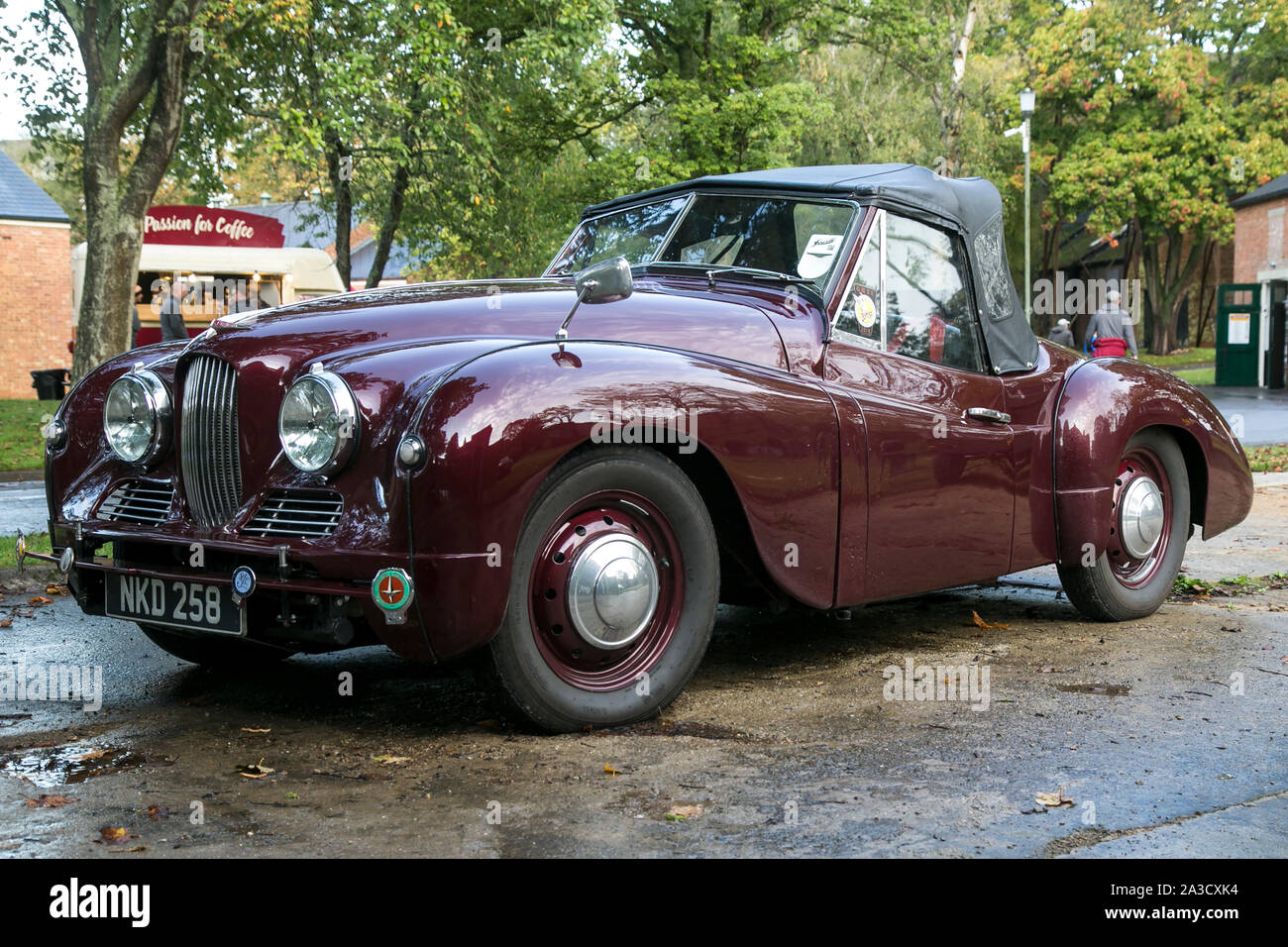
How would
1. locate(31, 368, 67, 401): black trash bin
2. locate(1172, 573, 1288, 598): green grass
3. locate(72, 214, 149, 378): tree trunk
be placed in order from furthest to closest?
1. locate(31, 368, 67, 401): black trash bin
2. locate(72, 214, 149, 378): tree trunk
3. locate(1172, 573, 1288, 598): green grass

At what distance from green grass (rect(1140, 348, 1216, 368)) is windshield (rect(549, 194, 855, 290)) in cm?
3160

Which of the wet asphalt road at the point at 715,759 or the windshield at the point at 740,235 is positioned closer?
the wet asphalt road at the point at 715,759

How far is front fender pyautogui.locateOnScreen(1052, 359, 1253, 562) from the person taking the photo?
5551 millimetres

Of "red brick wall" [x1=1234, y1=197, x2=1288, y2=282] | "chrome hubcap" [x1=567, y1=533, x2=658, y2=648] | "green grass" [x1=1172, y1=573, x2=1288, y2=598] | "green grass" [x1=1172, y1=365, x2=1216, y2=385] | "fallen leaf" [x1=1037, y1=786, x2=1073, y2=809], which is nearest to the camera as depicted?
"fallen leaf" [x1=1037, y1=786, x2=1073, y2=809]

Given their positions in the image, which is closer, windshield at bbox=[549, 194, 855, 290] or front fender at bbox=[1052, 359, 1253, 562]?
windshield at bbox=[549, 194, 855, 290]

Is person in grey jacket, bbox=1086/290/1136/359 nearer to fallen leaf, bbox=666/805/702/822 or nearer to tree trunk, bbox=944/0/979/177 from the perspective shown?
tree trunk, bbox=944/0/979/177

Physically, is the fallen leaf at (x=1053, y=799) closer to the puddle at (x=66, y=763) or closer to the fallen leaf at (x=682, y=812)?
the fallen leaf at (x=682, y=812)

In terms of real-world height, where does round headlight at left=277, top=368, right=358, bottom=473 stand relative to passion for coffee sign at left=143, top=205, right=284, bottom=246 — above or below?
below

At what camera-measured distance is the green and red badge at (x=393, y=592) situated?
3.58 meters

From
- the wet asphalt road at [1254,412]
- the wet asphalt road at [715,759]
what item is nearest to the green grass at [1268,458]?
the wet asphalt road at [1254,412]

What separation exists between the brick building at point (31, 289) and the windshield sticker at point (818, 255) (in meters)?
30.0

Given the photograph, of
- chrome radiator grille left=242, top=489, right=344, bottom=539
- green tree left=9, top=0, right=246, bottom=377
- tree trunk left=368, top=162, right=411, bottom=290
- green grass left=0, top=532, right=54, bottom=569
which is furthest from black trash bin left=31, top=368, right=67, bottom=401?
chrome radiator grille left=242, top=489, right=344, bottom=539
